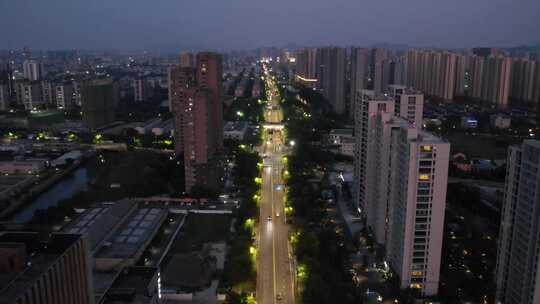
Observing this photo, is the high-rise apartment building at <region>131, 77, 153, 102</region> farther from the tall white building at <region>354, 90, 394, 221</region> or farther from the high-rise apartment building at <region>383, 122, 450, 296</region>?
the high-rise apartment building at <region>383, 122, 450, 296</region>

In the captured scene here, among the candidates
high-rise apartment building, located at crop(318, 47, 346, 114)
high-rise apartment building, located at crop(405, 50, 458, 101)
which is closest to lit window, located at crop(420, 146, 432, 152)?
high-rise apartment building, located at crop(318, 47, 346, 114)

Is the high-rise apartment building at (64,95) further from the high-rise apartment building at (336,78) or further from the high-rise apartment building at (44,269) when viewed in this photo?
the high-rise apartment building at (44,269)

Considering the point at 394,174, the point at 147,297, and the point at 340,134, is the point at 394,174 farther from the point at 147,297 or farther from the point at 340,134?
the point at 340,134

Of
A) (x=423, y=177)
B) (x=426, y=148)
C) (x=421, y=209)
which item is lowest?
(x=421, y=209)

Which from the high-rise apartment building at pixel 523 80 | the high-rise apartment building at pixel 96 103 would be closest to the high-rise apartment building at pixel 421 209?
the high-rise apartment building at pixel 96 103

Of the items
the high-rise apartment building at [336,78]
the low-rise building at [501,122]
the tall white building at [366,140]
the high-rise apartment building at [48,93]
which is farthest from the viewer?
the high-rise apartment building at [48,93]

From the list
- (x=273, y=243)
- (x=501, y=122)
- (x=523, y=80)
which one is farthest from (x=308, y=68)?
(x=273, y=243)

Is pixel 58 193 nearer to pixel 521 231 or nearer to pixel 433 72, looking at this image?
pixel 521 231
